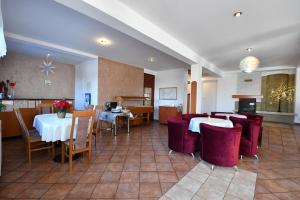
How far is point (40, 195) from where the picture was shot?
1.84m

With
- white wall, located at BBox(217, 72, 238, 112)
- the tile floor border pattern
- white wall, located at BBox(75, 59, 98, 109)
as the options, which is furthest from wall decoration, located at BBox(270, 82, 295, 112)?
white wall, located at BBox(75, 59, 98, 109)

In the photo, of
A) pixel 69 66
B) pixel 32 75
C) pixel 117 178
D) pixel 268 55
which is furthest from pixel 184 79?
pixel 32 75

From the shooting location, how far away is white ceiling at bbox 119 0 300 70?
87.2 inches

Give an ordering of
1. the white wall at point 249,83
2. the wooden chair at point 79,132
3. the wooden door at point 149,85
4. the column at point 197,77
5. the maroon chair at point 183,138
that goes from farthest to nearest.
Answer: the wooden door at point 149,85 → the white wall at point 249,83 → the column at point 197,77 → the maroon chair at point 183,138 → the wooden chair at point 79,132

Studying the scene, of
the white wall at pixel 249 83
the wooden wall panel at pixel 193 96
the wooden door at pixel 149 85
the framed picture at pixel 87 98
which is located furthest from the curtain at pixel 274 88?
the framed picture at pixel 87 98

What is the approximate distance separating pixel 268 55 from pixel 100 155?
569cm

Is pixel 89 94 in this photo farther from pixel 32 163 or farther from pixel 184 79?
pixel 184 79

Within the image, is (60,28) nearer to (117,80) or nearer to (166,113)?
(117,80)

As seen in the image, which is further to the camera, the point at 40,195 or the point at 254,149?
the point at 254,149

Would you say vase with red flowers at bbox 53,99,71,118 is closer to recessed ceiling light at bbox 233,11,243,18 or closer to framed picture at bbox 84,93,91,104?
framed picture at bbox 84,93,91,104

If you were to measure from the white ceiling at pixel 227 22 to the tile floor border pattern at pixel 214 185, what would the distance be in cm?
260

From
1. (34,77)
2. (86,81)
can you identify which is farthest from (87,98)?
(34,77)

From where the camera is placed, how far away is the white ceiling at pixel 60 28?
7.93ft

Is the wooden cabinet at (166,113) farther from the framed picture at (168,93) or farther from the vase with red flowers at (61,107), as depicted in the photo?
the vase with red flowers at (61,107)
